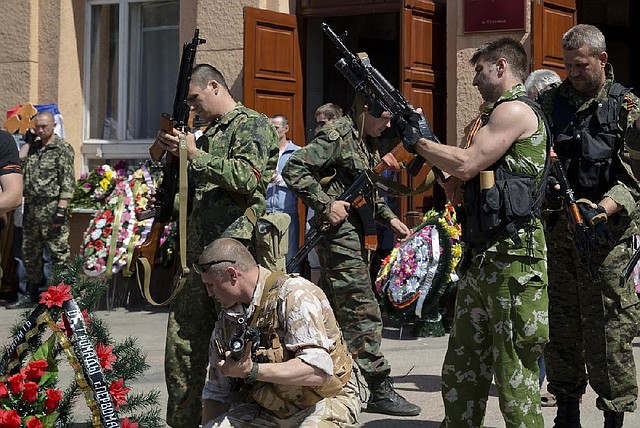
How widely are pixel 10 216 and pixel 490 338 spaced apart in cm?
812

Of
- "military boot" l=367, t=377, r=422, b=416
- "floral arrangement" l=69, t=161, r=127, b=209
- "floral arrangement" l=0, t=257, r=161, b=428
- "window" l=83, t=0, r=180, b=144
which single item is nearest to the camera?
"floral arrangement" l=0, t=257, r=161, b=428

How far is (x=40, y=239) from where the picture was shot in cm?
1136

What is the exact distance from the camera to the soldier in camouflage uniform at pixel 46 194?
36.8 ft

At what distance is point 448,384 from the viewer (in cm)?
497

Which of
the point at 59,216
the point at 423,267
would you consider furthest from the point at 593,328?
the point at 59,216

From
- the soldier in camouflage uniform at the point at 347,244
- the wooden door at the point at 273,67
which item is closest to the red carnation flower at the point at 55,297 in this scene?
the soldier in camouflage uniform at the point at 347,244

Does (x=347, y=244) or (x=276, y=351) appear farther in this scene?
(x=347, y=244)

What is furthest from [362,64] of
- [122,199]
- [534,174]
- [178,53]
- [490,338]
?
[178,53]

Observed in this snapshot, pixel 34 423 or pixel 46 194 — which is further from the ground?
pixel 46 194

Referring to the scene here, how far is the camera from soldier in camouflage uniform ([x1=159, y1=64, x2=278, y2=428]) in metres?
5.38

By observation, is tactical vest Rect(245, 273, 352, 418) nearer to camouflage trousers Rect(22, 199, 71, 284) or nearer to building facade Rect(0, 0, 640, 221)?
building facade Rect(0, 0, 640, 221)

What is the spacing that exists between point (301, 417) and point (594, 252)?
201cm

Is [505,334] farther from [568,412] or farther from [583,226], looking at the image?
[568,412]

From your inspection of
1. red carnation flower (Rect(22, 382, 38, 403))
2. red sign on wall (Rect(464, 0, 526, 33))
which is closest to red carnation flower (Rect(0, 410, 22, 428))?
red carnation flower (Rect(22, 382, 38, 403))
